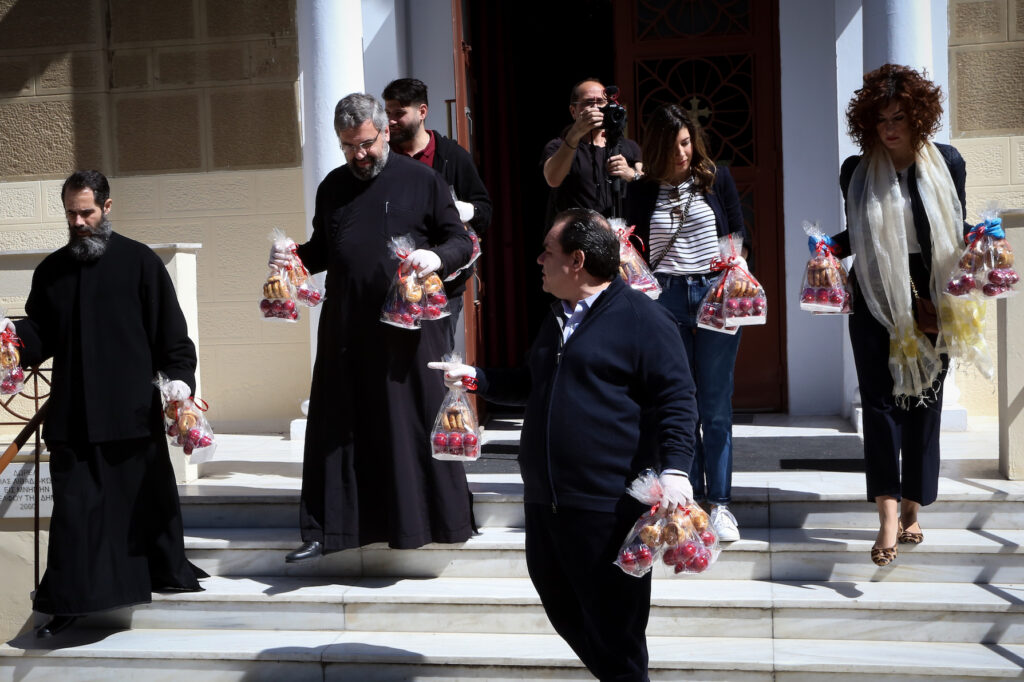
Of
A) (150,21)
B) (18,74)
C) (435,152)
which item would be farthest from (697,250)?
(18,74)

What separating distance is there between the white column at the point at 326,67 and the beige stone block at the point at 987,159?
3655 mm

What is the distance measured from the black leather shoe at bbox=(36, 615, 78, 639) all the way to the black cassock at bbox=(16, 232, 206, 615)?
95 mm

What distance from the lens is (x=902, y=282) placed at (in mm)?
4516

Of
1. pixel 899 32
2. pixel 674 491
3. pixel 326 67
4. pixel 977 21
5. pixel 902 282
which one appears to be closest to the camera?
pixel 674 491

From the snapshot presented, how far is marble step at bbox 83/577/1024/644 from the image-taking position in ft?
14.6

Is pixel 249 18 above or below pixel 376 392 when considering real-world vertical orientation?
above

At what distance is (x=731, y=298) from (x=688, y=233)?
0.36m

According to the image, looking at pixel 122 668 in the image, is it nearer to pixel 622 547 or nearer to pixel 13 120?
pixel 622 547

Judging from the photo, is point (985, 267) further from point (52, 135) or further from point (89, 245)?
point (52, 135)

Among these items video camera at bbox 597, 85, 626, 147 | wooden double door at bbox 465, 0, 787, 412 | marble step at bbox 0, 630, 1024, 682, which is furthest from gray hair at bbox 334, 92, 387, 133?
wooden double door at bbox 465, 0, 787, 412

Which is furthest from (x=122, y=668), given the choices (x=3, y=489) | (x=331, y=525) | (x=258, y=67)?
(x=258, y=67)

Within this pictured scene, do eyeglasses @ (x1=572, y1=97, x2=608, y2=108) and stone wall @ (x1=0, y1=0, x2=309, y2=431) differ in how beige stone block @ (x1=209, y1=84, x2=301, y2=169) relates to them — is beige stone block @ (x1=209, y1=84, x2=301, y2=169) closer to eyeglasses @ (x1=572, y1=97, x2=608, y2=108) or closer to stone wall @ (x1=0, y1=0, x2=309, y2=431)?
stone wall @ (x1=0, y1=0, x2=309, y2=431)

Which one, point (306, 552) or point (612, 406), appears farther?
point (306, 552)

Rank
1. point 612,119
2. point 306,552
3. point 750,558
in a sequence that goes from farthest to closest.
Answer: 1. point 612,119
2. point 306,552
3. point 750,558
